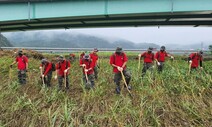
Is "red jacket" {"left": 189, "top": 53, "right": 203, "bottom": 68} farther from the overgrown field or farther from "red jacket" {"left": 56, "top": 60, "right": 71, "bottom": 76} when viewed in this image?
"red jacket" {"left": 56, "top": 60, "right": 71, "bottom": 76}

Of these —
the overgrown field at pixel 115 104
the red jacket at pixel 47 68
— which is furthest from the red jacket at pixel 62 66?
the overgrown field at pixel 115 104

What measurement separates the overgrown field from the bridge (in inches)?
391

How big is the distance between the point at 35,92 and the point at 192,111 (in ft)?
20.8

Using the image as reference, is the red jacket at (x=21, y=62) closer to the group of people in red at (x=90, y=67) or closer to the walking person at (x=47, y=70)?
the group of people in red at (x=90, y=67)

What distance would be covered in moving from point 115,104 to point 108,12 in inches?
594

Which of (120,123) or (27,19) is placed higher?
(27,19)

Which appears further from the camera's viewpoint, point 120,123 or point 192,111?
point 192,111

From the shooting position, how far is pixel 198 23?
Answer: 31391 mm

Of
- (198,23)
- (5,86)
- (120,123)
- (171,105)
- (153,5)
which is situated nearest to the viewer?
(120,123)

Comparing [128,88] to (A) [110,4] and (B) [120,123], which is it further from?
(A) [110,4]

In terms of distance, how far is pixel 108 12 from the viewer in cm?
2781

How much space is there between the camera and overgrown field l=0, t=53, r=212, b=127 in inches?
494

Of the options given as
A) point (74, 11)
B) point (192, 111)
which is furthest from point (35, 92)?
point (74, 11)

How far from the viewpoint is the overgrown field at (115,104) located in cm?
1254
